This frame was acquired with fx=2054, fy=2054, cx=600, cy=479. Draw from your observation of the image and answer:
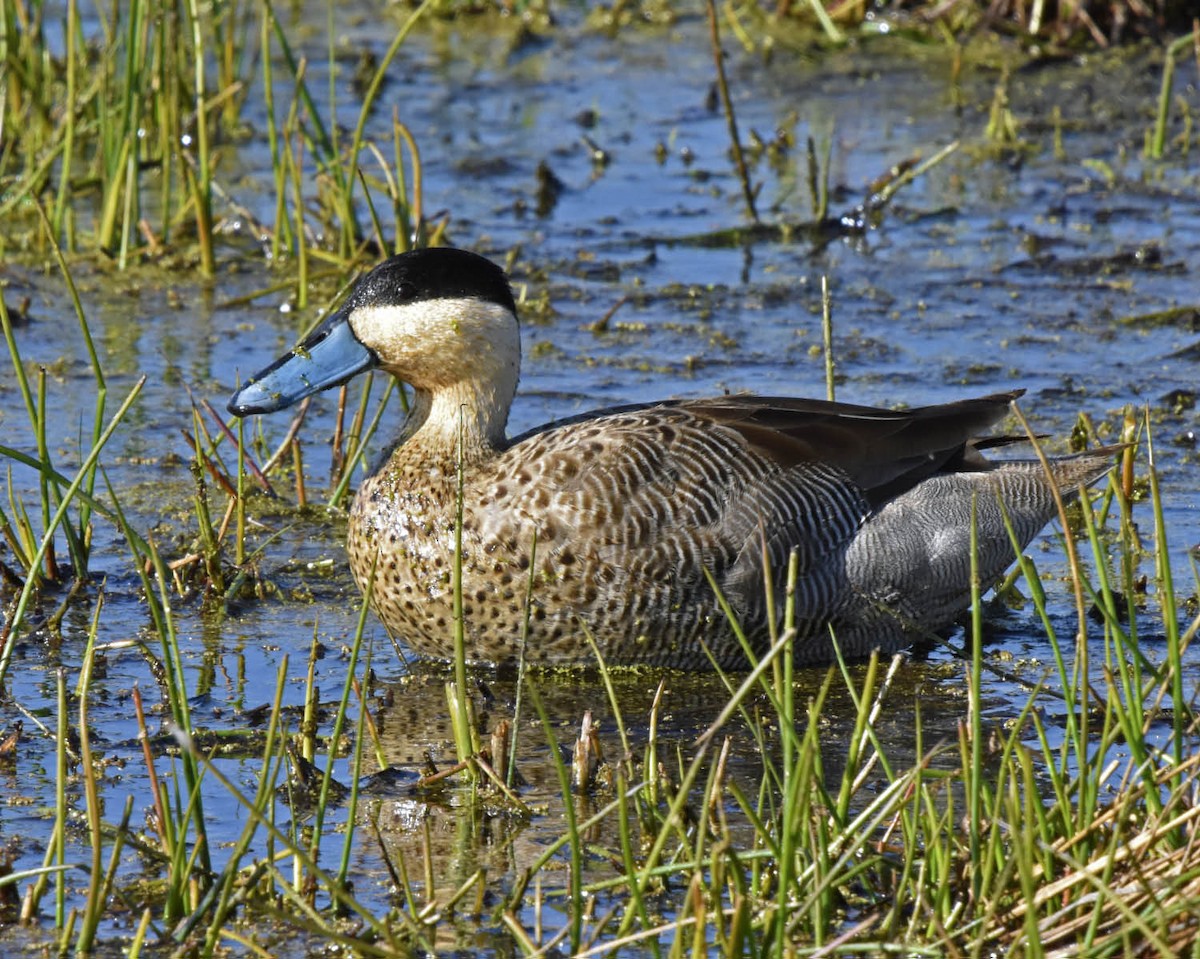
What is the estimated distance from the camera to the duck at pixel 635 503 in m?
5.32

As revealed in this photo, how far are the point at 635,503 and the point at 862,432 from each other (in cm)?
77

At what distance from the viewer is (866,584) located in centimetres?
562

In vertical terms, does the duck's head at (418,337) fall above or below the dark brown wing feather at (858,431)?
above

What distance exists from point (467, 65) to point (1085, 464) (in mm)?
6789

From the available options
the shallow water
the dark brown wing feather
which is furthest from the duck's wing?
the shallow water

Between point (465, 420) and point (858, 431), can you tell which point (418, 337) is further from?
point (858, 431)

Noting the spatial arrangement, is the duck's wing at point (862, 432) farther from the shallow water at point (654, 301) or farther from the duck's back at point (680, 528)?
the shallow water at point (654, 301)

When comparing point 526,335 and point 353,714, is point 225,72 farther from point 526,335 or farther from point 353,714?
point 353,714

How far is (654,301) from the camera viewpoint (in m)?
8.60

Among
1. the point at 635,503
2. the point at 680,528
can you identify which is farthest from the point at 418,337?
the point at 680,528

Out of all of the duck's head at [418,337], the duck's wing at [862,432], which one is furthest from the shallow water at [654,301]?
the duck's head at [418,337]

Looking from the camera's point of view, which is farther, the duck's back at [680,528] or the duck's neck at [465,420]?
the duck's neck at [465,420]

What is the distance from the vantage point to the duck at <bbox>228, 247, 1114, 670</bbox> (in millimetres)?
5320

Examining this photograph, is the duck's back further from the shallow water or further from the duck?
the shallow water
